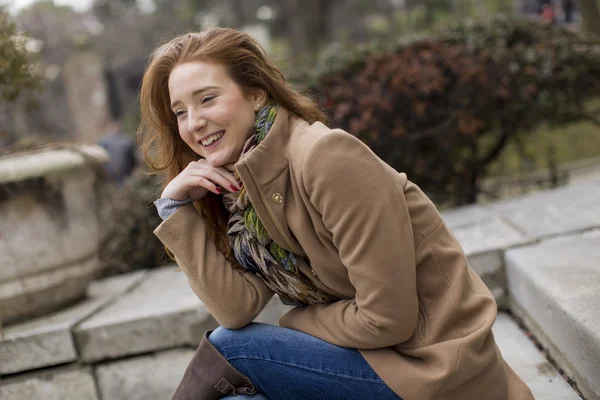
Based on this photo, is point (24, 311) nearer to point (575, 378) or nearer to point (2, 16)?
point (2, 16)

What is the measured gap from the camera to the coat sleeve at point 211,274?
2027mm

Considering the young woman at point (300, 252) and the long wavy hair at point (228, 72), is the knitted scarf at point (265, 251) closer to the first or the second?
the young woman at point (300, 252)

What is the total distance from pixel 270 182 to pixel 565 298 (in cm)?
124

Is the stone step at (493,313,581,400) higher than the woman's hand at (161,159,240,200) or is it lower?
lower

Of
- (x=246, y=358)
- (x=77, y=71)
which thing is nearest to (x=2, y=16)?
(x=246, y=358)

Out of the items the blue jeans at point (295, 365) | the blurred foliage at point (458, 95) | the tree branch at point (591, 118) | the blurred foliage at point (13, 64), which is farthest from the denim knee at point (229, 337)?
the tree branch at point (591, 118)

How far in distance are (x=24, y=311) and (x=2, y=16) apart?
1.71 m

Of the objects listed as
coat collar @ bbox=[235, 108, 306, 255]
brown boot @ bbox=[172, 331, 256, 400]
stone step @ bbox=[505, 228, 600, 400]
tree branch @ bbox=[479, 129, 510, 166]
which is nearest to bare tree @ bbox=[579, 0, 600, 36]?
tree branch @ bbox=[479, 129, 510, 166]

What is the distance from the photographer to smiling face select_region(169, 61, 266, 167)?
2.01 metres

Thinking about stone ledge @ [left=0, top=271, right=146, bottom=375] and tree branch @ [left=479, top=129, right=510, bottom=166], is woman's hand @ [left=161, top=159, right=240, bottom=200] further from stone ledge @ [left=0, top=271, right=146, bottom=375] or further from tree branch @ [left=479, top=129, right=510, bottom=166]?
tree branch @ [left=479, top=129, right=510, bottom=166]

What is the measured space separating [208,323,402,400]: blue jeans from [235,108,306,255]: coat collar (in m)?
0.31

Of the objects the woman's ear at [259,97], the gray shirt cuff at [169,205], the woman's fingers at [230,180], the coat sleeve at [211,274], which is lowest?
the coat sleeve at [211,274]

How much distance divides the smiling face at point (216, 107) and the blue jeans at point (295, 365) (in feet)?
1.83

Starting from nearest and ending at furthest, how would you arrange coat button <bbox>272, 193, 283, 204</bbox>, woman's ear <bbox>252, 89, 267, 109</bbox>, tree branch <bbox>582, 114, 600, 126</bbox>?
coat button <bbox>272, 193, 283, 204</bbox> → woman's ear <bbox>252, 89, 267, 109</bbox> → tree branch <bbox>582, 114, 600, 126</bbox>
